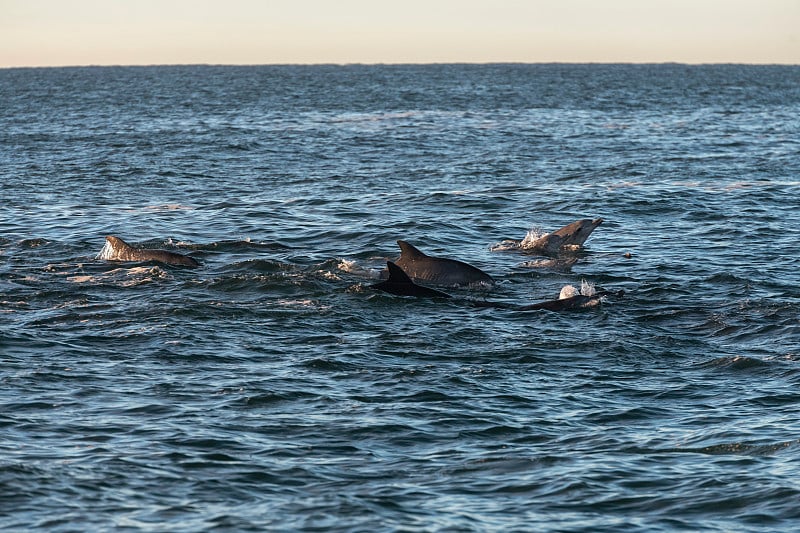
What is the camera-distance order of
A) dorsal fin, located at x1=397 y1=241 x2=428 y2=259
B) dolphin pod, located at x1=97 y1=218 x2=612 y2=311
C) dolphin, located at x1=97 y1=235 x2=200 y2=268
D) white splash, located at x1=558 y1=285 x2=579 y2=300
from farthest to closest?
dolphin, located at x1=97 y1=235 x2=200 y2=268, dorsal fin, located at x1=397 y1=241 x2=428 y2=259, white splash, located at x1=558 y1=285 x2=579 y2=300, dolphin pod, located at x1=97 y1=218 x2=612 y2=311

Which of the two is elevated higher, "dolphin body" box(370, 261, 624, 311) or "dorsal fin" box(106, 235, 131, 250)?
"dorsal fin" box(106, 235, 131, 250)

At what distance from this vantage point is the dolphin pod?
62.0 feet

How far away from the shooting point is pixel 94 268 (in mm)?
21922

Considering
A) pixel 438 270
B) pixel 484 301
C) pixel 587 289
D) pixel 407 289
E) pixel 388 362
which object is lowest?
pixel 388 362

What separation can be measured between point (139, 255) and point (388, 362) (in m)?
8.19

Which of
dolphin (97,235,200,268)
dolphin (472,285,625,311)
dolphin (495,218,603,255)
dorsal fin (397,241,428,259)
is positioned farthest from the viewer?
dolphin (495,218,603,255)

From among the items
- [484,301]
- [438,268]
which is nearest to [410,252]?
[438,268]

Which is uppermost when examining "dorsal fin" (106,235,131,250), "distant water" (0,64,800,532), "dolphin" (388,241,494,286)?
"dorsal fin" (106,235,131,250)

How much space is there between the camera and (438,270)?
20.7 meters

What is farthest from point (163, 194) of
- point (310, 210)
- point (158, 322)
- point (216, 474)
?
point (216, 474)

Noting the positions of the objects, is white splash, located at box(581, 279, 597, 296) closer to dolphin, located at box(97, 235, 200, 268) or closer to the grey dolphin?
the grey dolphin

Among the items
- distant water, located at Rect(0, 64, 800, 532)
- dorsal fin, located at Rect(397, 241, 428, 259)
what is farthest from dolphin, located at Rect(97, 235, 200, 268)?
dorsal fin, located at Rect(397, 241, 428, 259)

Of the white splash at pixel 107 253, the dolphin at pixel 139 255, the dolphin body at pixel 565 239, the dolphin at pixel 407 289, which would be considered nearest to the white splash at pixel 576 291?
the dolphin at pixel 407 289

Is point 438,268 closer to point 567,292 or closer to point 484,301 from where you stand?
point 484,301
